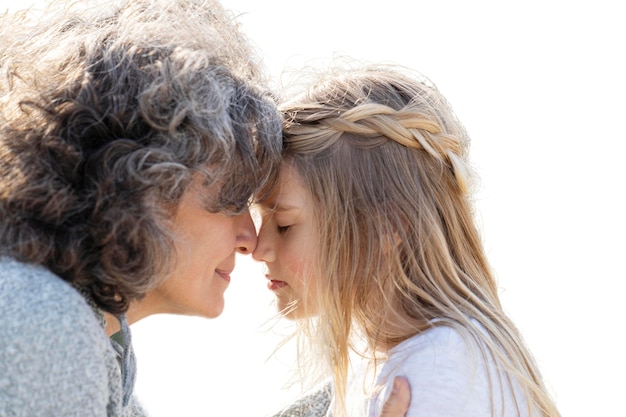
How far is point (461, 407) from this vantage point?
7.19ft

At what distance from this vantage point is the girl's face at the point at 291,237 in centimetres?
246

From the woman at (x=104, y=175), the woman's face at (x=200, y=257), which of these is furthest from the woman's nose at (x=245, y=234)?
the woman at (x=104, y=175)

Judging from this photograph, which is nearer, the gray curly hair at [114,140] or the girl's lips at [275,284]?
the gray curly hair at [114,140]

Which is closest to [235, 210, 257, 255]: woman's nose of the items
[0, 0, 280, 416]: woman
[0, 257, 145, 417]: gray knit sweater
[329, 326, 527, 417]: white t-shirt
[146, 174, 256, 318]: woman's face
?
[146, 174, 256, 318]: woman's face

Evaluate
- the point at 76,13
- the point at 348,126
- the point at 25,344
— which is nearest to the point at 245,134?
the point at 348,126

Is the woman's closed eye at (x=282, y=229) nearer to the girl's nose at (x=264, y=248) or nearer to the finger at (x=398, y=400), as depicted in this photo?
the girl's nose at (x=264, y=248)

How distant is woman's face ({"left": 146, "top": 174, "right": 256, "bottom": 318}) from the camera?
2.20 m

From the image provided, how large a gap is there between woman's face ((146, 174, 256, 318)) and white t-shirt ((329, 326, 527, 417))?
548 mm

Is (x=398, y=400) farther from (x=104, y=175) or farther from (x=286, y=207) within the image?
(x=104, y=175)

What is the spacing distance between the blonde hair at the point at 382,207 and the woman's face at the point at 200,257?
0.25 m

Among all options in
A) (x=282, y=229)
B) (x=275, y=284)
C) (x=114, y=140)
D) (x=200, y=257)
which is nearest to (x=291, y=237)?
(x=282, y=229)

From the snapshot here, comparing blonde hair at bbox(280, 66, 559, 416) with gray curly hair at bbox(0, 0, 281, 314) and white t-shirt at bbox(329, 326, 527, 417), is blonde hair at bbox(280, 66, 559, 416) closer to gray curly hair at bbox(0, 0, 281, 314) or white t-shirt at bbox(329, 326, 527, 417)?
white t-shirt at bbox(329, 326, 527, 417)

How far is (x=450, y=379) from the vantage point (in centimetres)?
220

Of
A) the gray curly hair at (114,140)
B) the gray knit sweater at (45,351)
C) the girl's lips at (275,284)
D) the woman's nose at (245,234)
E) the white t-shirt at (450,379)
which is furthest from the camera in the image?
the girl's lips at (275,284)
